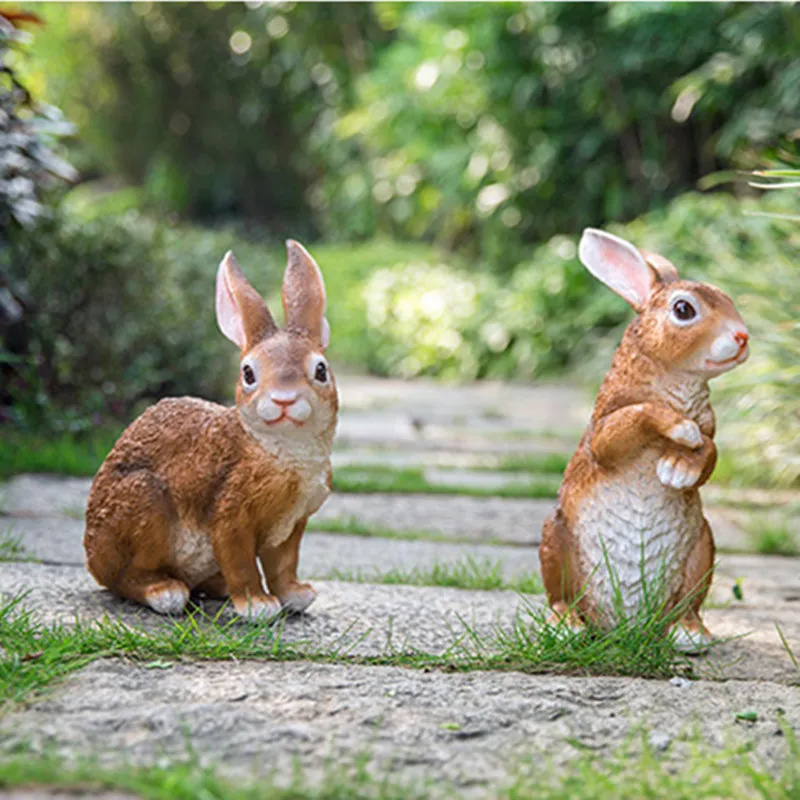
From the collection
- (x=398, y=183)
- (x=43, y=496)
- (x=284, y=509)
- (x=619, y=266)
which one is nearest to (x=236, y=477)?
(x=284, y=509)

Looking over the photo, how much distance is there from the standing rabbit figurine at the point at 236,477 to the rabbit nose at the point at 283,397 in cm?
1

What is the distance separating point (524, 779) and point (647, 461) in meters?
0.96

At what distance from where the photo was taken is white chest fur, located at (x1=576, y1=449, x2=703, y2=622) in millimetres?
2562

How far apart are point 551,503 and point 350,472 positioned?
100 centimetres

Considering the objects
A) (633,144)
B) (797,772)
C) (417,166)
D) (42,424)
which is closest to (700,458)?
(797,772)

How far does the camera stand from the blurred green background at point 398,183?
555 centimetres

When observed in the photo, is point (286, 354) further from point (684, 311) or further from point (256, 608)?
point (684, 311)

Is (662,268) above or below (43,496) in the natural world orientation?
above

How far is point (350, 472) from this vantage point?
5.35m

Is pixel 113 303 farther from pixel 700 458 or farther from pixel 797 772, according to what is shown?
pixel 797 772

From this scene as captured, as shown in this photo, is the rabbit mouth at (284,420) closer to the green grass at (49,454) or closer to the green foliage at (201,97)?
the green grass at (49,454)

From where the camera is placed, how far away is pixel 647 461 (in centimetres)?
255

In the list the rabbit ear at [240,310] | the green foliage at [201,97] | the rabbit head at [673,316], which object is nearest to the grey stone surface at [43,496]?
the rabbit ear at [240,310]

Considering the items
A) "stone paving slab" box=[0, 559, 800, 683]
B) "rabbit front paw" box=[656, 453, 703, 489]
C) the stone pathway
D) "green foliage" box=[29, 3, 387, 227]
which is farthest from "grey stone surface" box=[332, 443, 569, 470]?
"green foliage" box=[29, 3, 387, 227]
